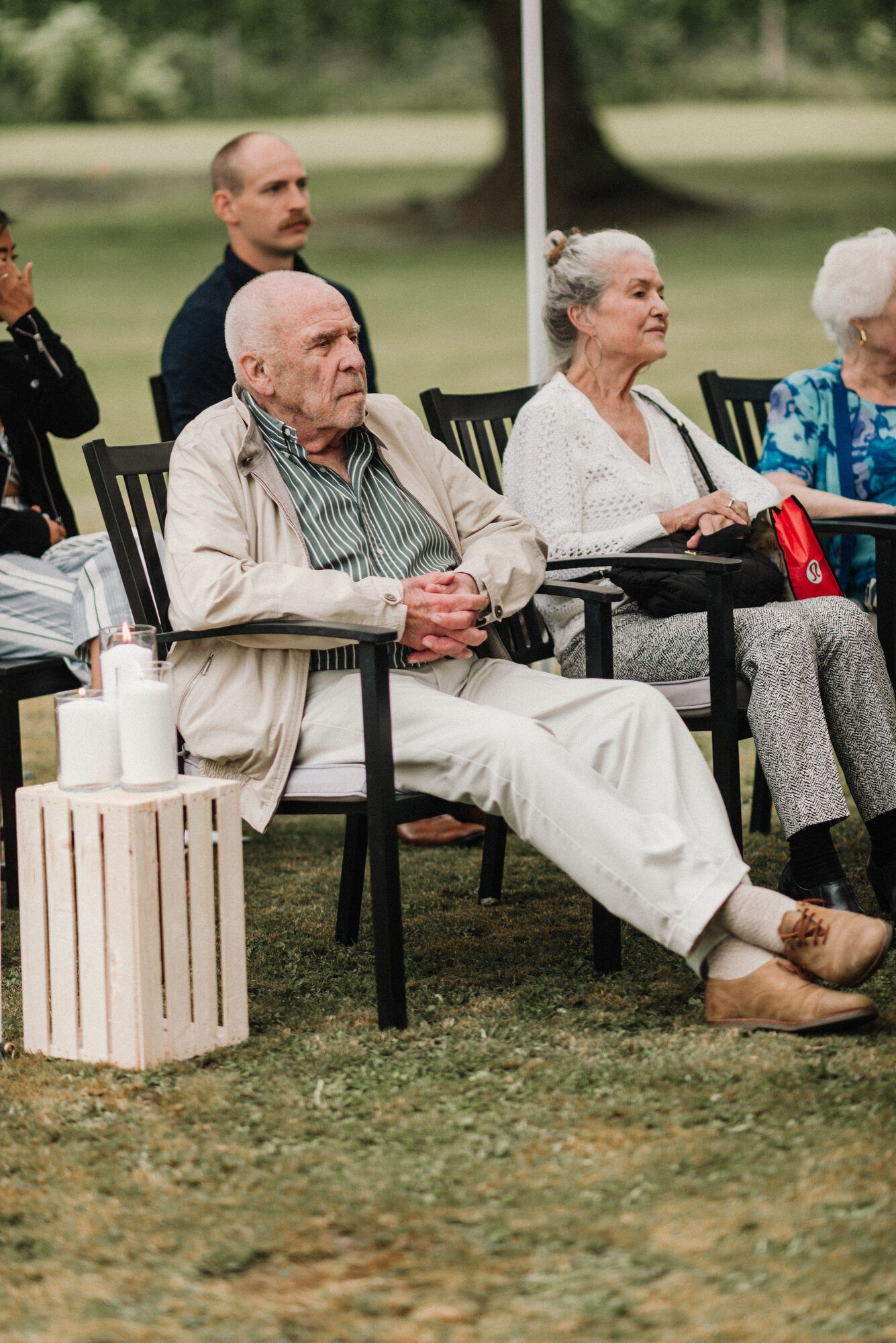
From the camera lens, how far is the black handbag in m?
3.23

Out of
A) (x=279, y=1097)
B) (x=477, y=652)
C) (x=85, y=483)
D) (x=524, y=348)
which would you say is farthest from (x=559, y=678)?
(x=524, y=348)

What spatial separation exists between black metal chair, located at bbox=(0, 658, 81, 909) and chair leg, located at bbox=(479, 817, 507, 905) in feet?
3.16

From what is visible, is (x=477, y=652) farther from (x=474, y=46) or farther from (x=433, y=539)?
(x=474, y=46)

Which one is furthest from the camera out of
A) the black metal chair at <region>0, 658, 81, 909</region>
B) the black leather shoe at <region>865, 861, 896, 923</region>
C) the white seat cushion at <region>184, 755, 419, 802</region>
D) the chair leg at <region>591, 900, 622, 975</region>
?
the black metal chair at <region>0, 658, 81, 909</region>

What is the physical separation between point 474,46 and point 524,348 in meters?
7.53

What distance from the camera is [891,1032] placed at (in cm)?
255

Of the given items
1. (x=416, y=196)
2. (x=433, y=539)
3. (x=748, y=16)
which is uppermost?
(x=748, y=16)

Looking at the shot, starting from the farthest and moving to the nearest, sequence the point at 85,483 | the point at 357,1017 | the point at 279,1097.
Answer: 1. the point at 85,483
2. the point at 357,1017
3. the point at 279,1097

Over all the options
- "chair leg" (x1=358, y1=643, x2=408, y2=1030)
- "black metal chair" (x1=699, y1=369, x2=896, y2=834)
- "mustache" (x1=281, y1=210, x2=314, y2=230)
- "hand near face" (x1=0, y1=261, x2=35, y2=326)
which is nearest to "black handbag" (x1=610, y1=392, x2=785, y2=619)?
"black metal chair" (x1=699, y1=369, x2=896, y2=834)

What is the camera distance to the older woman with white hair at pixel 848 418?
3.71 m

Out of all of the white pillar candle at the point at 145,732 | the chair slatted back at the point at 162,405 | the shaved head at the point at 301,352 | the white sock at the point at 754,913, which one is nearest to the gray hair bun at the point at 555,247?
the shaved head at the point at 301,352

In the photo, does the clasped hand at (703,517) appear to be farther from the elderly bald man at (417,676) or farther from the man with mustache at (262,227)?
the man with mustache at (262,227)

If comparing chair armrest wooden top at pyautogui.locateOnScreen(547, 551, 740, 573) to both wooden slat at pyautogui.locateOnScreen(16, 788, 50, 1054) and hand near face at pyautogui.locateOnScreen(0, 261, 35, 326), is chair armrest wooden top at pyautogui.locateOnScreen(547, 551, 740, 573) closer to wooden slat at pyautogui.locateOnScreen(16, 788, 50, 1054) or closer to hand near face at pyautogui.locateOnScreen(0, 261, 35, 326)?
wooden slat at pyautogui.locateOnScreen(16, 788, 50, 1054)

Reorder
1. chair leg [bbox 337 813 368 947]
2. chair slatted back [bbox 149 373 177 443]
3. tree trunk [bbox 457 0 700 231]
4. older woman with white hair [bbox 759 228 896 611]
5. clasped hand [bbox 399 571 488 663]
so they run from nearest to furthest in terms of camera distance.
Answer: clasped hand [bbox 399 571 488 663]
chair leg [bbox 337 813 368 947]
older woman with white hair [bbox 759 228 896 611]
chair slatted back [bbox 149 373 177 443]
tree trunk [bbox 457 0 700 231]
